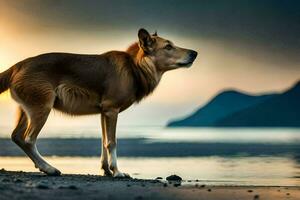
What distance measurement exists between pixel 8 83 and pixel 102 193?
13.0 ft

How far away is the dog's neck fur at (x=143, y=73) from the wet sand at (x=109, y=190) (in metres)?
2.17

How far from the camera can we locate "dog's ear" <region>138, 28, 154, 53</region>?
15453 mm

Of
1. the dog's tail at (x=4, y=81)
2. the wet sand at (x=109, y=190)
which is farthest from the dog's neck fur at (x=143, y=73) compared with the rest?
the dog's tail at (x=4, y=81)

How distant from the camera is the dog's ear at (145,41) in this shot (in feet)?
50.7

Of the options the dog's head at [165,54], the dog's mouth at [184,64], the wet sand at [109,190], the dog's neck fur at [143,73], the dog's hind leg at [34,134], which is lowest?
the wet sand at [109,190]

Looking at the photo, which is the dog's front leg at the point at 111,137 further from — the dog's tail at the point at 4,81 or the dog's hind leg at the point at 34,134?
the dog's tail at the point at 4,81

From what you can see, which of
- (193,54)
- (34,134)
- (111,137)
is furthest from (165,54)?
(34,134)

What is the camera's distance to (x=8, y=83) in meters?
14.6

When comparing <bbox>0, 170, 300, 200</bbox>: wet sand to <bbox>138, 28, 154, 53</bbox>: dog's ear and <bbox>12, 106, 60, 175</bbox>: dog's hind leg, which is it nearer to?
<bbox>12, 106, 60, 175</bbox>: dog's hind leg

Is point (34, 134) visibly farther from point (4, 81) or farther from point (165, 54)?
point (165, 54)

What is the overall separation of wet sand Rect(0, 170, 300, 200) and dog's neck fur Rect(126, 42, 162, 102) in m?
2.17

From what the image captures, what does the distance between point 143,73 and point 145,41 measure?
2.24 ft

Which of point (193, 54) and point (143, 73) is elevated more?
point (193, 54)

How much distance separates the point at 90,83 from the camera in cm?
1499
